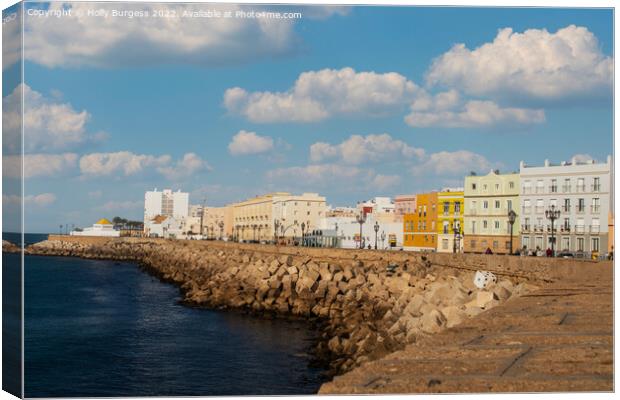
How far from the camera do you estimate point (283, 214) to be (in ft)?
172

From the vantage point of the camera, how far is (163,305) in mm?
24547

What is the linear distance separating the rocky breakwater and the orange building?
550 centimetres

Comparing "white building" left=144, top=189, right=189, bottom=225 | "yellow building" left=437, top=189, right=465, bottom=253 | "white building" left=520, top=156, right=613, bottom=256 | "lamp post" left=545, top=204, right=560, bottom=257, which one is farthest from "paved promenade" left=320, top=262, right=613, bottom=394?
"white building" left=144, top=189, right=189, bottom=225

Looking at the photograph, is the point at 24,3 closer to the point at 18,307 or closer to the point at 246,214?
the point at 18,307

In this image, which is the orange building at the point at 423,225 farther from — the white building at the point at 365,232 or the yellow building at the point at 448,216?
the white building at the point at 365,232

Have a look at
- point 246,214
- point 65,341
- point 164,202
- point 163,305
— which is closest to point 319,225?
point 246,214

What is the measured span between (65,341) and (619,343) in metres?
12.7

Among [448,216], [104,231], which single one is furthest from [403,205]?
[104,231]

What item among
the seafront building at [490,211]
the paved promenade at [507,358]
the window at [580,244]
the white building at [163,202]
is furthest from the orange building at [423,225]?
the paved promenade at [507,358]

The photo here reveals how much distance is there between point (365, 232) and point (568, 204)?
29.3 m

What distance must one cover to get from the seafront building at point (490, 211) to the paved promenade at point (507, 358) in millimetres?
13167

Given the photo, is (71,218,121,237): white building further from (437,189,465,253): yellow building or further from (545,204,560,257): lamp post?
(545,204,560,257): lamp post

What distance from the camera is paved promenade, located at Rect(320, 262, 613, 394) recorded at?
201 inches

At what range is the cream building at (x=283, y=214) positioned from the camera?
171 ft
